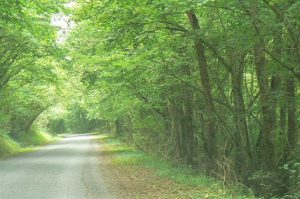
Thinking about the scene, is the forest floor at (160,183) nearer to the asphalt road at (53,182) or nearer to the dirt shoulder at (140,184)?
the dirt shoulder at (140,184)

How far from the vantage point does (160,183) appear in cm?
1379

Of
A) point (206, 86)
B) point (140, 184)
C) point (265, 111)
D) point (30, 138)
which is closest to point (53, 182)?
point (140, 184)

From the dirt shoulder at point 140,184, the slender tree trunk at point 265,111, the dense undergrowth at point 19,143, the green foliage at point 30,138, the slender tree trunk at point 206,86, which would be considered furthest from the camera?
the green foliage at point 30,138

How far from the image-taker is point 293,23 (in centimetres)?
927

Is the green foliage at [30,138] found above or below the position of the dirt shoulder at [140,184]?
above

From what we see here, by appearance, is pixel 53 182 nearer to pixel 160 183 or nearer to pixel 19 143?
pixel 160 183

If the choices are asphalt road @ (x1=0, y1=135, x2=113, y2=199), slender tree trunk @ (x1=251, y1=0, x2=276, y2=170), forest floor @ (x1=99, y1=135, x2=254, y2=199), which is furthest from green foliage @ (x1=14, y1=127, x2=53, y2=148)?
slender tree trunk @ (x1=251, y1=0, x2=276, y2=170)

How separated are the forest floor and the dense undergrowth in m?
13.1

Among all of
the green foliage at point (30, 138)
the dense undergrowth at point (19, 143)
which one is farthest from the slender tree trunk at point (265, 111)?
the green foliage at point (30, 138)

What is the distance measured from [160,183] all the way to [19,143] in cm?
2733

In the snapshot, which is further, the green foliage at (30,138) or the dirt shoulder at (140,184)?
the green foliage at (30,138)

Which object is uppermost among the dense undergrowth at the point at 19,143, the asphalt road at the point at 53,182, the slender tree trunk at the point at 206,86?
the slender tree trunk at the point at 206,86

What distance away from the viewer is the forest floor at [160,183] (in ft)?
36.3

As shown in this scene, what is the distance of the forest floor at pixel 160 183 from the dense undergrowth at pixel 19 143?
13.1m
